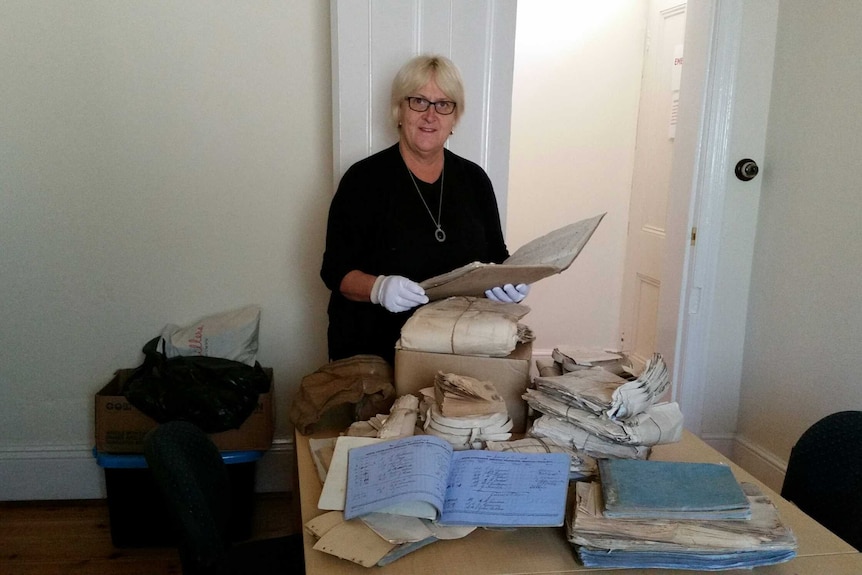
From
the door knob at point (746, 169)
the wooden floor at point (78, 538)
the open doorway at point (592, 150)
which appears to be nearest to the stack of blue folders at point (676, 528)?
the wooden floor at point (78, 538)

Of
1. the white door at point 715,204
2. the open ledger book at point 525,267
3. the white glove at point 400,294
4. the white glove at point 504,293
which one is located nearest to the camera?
the open ledger book at point 525,267

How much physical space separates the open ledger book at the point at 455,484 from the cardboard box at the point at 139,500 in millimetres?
1270

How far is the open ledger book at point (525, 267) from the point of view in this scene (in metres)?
1.39

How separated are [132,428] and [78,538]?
0.45 metres

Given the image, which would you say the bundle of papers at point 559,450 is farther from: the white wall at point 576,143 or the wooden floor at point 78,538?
the white wall at point 576,143

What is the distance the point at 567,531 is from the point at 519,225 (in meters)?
2.83

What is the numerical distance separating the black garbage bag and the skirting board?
1.12ft

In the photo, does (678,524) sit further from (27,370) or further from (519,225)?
(519,225)

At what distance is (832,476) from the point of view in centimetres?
135

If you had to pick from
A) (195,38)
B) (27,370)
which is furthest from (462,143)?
(27,370)

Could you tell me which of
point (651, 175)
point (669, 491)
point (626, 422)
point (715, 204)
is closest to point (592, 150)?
point (651, 175)

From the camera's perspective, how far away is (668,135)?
3.26 meters

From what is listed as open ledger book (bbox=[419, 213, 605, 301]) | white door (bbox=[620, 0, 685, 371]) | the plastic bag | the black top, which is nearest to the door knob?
white door (bbox=[620, 0, 685, 371])

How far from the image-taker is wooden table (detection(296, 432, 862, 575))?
101 cm
